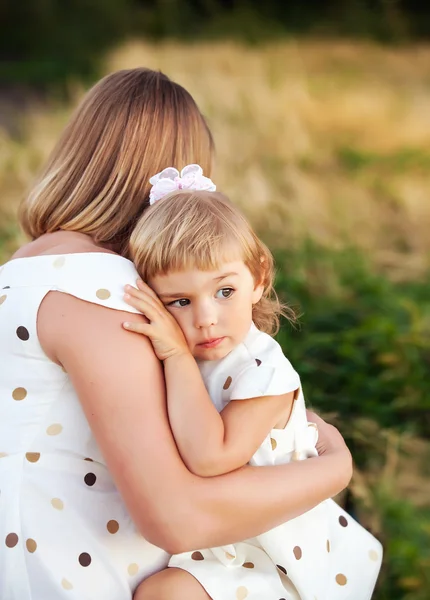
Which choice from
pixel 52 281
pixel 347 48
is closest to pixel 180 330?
pixel 52 281

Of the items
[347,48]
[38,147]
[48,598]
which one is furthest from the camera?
[347,48]

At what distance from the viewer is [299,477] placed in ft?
5.49

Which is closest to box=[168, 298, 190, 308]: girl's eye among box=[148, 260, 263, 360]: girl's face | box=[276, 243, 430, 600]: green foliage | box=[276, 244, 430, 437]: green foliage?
box=[148, 260, 263, 360]: girl's face

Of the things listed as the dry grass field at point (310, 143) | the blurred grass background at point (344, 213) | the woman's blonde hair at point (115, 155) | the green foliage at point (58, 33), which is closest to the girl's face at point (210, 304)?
the woman's blonde hair at point (115, 155)

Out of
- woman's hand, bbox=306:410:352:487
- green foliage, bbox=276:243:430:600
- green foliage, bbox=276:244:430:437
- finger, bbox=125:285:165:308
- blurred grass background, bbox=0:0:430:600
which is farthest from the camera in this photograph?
green foliage, bbox=276:244:430:437

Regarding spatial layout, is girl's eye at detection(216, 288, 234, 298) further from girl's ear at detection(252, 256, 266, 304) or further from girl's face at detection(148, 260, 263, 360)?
girl's ear at detection(252, 256, 266, 304)

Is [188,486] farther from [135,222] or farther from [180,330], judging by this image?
[135,222]

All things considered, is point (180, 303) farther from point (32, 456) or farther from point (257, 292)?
point (32, 456)

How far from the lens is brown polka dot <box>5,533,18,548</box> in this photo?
1615mm

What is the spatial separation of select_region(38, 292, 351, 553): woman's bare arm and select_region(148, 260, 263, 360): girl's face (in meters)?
0.12

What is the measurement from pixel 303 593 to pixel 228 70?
713 centimetres

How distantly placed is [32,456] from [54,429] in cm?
7

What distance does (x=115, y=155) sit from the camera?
6.10 ft

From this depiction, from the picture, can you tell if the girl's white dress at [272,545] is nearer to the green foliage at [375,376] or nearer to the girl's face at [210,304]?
the girl's face at [210,304]
